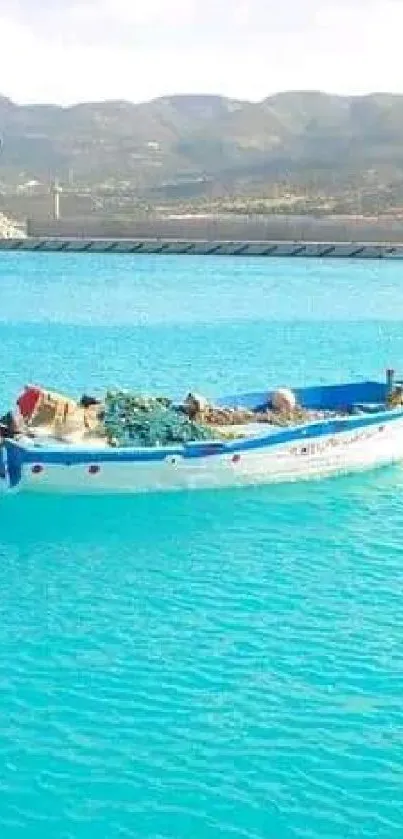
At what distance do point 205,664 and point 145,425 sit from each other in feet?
28.0

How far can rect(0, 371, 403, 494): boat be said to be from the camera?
21.2 metres

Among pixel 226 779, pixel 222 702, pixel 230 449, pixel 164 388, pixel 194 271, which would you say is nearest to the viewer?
pixel 226 779

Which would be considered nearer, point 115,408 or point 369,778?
Result: point 369,778

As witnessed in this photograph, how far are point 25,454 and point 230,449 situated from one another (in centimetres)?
334

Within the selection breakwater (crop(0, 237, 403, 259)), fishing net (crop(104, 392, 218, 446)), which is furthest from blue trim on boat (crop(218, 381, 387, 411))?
breakwater (crop(0, 237, 403, 259))

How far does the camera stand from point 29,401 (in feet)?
74.9

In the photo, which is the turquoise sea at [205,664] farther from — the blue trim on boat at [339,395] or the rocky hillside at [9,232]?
the rocky hillside at [9,232]

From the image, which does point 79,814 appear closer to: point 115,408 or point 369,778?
point 369,778

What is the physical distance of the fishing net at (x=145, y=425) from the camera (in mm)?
22484

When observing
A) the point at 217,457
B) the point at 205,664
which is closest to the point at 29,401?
the point at 217,457

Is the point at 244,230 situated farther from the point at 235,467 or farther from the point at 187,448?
the point at 187,448

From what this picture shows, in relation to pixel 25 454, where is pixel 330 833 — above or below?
below

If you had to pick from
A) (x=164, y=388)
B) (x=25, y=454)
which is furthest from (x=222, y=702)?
(x=164, y=388)

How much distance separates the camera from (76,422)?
23.0 metres
